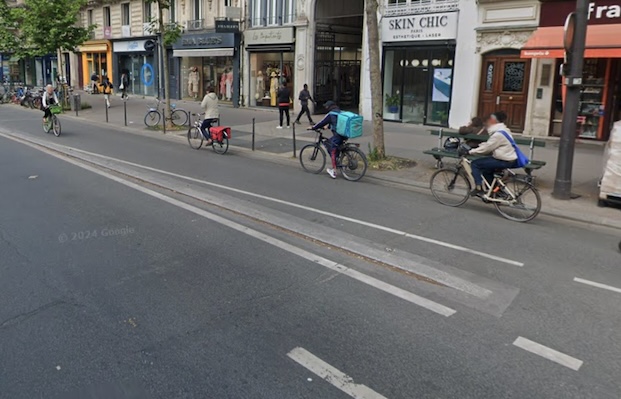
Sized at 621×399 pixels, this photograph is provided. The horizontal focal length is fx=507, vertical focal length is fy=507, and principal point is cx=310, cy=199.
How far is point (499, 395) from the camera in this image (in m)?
3.42

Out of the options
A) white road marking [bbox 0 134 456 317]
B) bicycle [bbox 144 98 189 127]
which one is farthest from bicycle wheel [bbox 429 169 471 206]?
bicycle [bbox 144 98 189 127]

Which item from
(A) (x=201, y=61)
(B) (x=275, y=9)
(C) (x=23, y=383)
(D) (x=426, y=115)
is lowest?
(C) (x=23, y=383)

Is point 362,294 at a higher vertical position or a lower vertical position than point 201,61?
lower

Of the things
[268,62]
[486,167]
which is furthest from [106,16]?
[486,167]

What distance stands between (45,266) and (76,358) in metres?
2.21

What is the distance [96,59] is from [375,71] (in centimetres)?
3452

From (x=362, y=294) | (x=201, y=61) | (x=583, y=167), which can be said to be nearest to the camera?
(x=362, y=294)

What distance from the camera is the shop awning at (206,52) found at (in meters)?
27.1

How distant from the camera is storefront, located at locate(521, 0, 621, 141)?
14.0 metres

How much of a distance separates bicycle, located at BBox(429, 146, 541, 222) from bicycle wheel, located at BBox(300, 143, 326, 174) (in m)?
3.47

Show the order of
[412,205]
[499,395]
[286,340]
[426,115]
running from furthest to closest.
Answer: [426,115] < [412,205] < [286,340] < [499,395]

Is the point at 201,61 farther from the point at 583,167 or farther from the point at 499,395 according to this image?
the point at 499,395

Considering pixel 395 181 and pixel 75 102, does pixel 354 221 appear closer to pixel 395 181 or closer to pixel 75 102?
pixel 395 181

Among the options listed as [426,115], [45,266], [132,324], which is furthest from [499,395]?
[426,115]
